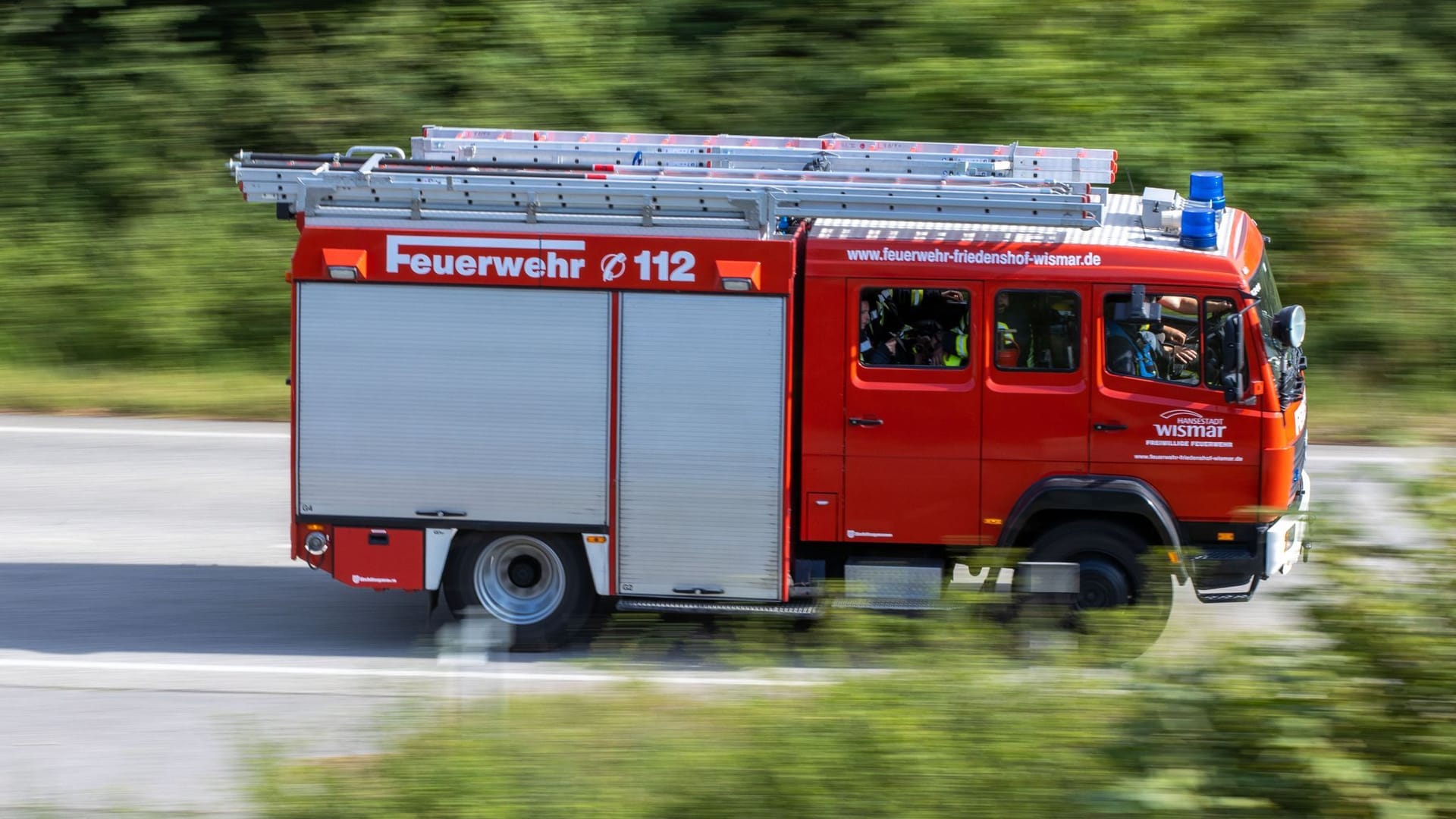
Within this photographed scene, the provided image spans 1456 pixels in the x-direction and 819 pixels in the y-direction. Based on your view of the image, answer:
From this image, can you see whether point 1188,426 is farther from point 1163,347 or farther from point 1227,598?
point 1227,598

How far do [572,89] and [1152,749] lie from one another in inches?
597

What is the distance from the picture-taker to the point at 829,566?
879 cm

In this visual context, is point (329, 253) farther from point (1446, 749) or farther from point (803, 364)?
point (1446, 749)

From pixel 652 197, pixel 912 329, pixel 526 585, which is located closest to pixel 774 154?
pixel 652 197

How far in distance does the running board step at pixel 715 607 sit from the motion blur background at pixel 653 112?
7.49 meters

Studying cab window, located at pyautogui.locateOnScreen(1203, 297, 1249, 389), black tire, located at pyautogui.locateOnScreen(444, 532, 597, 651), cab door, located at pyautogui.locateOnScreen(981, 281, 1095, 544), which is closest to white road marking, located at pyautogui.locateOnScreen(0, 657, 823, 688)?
black tire, located at pyautogui.locateOnScreen(444, 532, 597, 651)

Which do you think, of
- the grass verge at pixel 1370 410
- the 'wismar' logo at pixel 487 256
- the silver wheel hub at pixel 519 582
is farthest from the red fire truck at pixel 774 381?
the grass verge at pixel 1370 410

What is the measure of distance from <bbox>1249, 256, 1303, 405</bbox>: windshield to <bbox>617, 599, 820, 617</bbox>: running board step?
2.88 meters

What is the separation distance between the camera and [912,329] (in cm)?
855

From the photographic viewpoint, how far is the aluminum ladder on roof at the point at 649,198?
8250 millimetres

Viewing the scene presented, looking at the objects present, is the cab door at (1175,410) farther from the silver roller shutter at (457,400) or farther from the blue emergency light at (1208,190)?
the silver roller shutter at (457,400)

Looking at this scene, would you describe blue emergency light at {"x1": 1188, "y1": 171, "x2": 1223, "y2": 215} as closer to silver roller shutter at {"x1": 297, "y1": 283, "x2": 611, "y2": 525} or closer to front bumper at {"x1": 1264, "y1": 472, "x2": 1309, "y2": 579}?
front bumper at {"x1": 1264, "y1": 472, "x2": 1309, "y2": 579}

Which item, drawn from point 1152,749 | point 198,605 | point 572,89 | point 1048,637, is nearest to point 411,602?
point 198,605

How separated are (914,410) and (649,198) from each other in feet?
6.17
